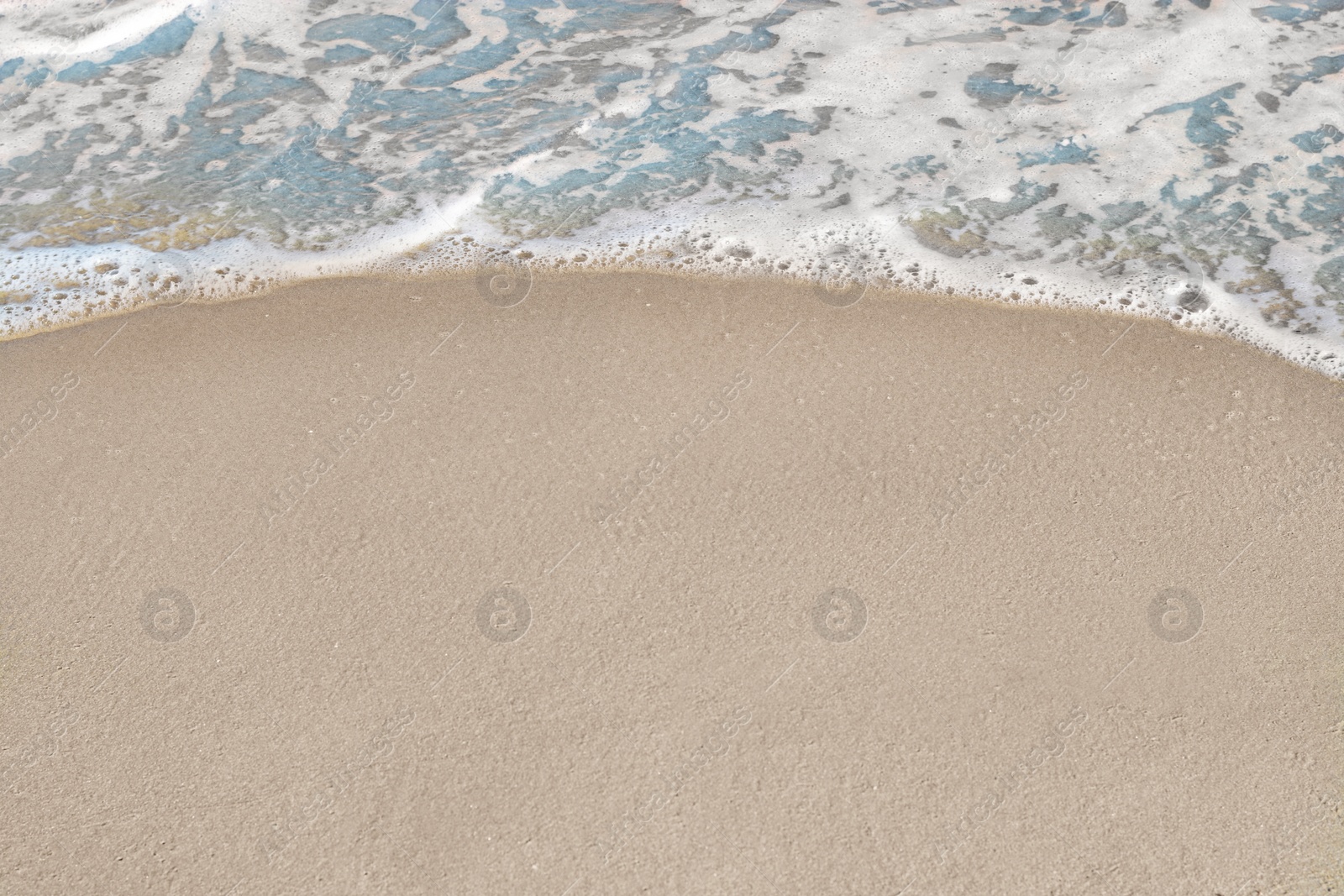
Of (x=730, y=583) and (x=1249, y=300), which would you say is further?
(x=1249, y=300)

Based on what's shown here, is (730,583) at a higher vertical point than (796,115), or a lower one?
lower

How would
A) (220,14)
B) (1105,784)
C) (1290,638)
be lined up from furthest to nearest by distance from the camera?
(220,14) < (1290,638) < (1105,784)

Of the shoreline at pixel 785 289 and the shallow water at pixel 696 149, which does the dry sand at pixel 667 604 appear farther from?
the shallow water at pixel 696 149

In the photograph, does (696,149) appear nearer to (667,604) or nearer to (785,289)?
(785,289)

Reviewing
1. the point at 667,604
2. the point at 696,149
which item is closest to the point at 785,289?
the point at 696,149

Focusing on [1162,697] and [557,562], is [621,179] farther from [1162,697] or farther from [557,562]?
[1162,697]

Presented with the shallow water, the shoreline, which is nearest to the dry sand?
the shoreline

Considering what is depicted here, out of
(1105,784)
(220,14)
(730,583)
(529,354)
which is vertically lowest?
(1105,784)

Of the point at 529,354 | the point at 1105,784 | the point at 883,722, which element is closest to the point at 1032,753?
the point at 1105,784
